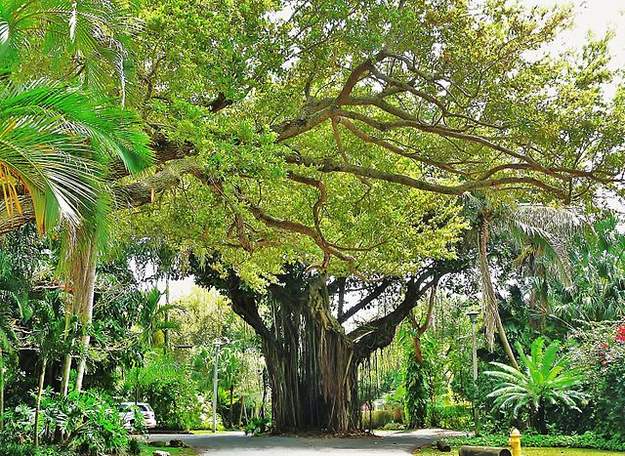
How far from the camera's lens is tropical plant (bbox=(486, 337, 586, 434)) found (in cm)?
1580

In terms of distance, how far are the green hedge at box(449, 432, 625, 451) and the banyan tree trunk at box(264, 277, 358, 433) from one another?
12.4 feet

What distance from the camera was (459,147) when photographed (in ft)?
32.7

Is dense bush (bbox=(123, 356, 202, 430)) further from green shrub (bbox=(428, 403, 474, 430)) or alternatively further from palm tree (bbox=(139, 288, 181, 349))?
green shrub (bbox=(428, 403, 474, 430))

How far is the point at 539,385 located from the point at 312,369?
6.09 m

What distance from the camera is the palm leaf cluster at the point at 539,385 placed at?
15758 millimetres

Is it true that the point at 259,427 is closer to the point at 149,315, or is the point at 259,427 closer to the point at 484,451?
the point at 149,315

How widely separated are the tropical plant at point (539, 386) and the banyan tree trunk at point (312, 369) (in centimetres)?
409

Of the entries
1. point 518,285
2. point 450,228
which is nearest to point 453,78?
point 450,228

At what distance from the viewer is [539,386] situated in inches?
634

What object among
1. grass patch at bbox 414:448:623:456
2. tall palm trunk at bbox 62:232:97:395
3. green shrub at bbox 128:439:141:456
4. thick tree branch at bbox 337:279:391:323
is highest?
thick tree branch at bbox 337:279:391:323

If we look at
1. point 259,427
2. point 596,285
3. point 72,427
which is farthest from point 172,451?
point 596,285

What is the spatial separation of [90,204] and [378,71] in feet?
13.6

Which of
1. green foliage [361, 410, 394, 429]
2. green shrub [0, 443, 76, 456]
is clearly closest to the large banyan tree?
green shrub [0, 443, 76, 456]

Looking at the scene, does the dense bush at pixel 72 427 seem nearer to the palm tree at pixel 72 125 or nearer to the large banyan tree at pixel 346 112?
the large banyan tree at pixel 346 112
